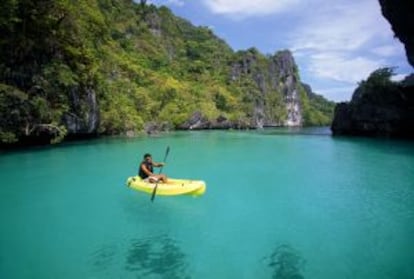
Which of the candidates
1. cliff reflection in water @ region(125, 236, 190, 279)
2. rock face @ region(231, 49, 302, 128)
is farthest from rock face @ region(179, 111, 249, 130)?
cliff reflection in water @ region(125, 236, 190, 279)

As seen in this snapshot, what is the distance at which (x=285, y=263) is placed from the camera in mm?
7727

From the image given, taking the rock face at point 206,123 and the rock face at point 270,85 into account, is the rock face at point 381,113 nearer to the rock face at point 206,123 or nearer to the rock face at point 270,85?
the rock face at point 206,123

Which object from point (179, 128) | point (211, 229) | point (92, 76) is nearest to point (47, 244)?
point (211, 229)

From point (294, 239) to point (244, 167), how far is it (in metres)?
11.8

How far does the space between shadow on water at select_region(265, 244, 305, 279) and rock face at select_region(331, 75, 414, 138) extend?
3206 centimetres

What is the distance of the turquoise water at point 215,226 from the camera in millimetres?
7535

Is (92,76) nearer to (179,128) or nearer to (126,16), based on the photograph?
(179,128)

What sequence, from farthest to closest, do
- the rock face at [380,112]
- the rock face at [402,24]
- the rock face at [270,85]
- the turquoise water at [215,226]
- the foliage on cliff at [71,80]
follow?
the rock face at [270,85] → the rock face at [380,112] → the foliage on cliff at [71,80] → the rock face at [402,24] → the turquoise water at [215,226]

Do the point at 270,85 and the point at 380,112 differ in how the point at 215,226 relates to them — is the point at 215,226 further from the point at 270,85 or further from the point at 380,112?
the point at 270,85

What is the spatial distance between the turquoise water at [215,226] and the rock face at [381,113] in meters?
23.5

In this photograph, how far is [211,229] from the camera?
9891 mm

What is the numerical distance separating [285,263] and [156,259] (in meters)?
2.67

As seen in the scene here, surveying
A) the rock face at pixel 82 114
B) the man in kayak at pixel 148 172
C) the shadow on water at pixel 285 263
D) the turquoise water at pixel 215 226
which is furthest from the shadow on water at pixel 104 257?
the rock face at pixel 82 114

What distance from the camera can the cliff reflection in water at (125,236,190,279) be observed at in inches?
284
